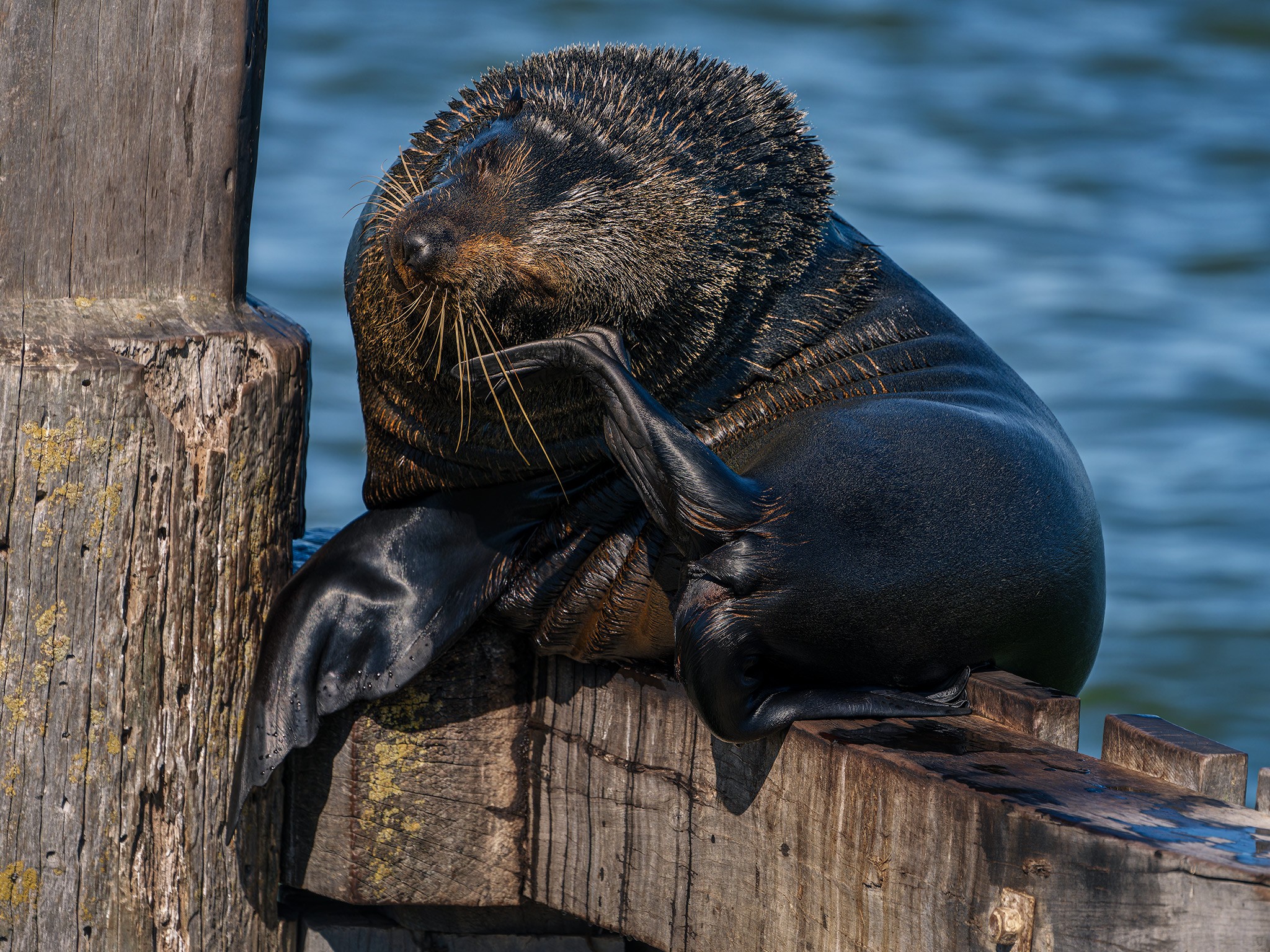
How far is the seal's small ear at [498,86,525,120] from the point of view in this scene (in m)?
3.24

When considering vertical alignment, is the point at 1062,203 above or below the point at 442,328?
above

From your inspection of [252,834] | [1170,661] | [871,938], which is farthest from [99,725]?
[1170,661]

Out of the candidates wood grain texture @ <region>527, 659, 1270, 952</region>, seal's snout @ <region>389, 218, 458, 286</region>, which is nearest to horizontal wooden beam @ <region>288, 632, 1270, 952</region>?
wood grain texture @ <region>527, 659, 1270, 952</region>

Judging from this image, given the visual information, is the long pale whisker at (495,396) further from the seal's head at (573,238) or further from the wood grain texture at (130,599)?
the wood grain texture at (130,599)

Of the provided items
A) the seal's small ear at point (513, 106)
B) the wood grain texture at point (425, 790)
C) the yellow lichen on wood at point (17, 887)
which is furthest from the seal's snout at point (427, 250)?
A: the yellow lichen on wood at point (17, 887)

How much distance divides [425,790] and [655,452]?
3.50ft

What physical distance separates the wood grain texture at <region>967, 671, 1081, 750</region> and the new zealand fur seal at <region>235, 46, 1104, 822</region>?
59mm

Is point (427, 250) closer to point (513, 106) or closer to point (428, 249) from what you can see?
point (428, 249)

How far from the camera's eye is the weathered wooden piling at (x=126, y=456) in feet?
10.1

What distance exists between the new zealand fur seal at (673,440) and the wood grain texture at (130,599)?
Answer: 0.14 m

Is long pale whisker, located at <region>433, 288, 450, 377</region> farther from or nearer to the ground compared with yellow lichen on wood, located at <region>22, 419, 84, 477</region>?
farther from the ground

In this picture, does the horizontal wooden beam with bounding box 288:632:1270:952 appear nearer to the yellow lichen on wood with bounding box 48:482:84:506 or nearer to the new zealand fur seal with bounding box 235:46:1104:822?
the new zealand fur seal with bounding box 235:46:1104:822

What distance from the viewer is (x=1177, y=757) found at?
8.50 ft

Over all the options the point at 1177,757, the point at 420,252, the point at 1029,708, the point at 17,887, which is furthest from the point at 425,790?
the point at 1177,757
